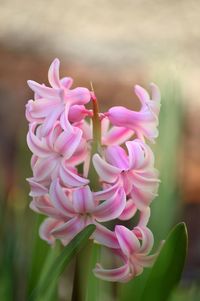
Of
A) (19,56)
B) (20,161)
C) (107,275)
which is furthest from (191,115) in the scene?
(107,275)

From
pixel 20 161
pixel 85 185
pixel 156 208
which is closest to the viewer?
pixel 85 185

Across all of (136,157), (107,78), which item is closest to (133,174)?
(136,157)

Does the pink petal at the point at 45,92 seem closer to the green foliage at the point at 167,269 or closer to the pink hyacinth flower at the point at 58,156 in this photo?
the pink hyacinth flower at the point at 58,156

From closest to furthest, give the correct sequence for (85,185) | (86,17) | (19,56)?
(85,185), (19,56), (86,17)

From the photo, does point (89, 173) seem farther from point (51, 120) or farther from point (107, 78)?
point (107, 78)

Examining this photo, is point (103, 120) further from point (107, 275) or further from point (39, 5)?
point (39, 5)

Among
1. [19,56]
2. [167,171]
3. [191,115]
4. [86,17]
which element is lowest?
[167,171]

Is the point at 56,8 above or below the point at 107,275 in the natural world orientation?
above

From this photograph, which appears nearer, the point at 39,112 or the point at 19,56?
the point at 39,112
